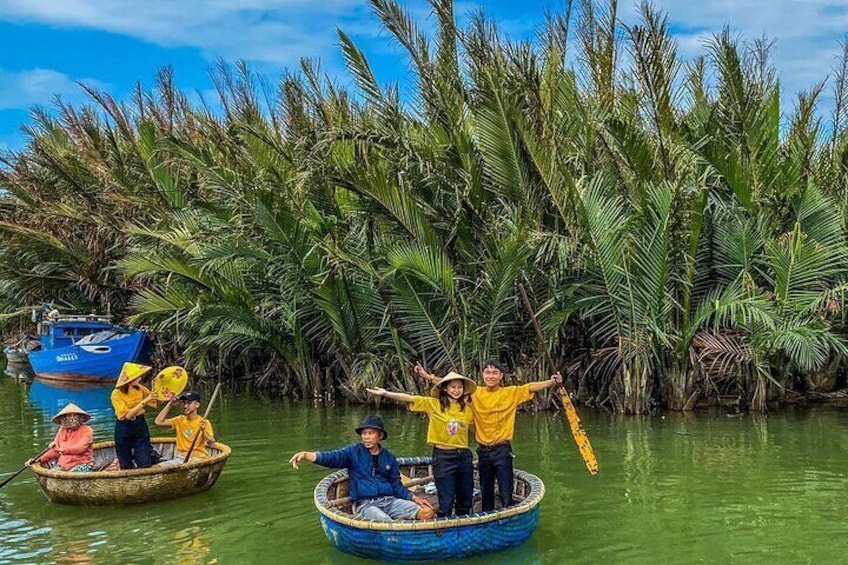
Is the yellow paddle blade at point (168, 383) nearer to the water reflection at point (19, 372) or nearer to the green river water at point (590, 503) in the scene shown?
the green river water at point (590, 503)

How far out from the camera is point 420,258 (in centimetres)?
1273

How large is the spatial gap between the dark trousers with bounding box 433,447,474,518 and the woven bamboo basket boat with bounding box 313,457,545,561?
1.93 feet

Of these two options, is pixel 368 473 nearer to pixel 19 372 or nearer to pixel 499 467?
pixel 499 467

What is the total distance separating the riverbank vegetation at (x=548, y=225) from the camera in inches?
496

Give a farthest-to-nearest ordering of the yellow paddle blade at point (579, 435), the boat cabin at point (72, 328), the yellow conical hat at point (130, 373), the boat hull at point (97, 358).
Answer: the boat cabin at point (72, 328), the boat hull at point (97, 358), the yellow conical hat at point (130, 373), the yellow paddle blade at point (579, 435)

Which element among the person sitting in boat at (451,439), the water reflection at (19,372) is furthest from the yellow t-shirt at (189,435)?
the water reflection at (19,372)

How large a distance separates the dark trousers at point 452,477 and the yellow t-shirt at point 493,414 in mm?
243

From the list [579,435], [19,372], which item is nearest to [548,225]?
[579,435]

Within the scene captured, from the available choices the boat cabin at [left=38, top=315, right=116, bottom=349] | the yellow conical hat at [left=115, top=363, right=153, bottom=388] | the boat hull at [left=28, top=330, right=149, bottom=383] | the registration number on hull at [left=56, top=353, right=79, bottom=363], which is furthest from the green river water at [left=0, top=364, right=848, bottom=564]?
the boat cabin at [left=38, top=315, right=116, bottom=349]

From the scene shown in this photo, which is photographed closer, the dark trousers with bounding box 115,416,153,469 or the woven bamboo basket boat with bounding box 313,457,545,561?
the woven bamboo basket boat with bounding box 313,457,545,561

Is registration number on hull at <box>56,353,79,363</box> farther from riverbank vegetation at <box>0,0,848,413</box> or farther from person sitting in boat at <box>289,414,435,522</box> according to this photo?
person sitting in boat at <box>289,414,435,522</box>

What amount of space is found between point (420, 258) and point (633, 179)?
3635 millimetres

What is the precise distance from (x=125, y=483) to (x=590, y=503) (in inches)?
186

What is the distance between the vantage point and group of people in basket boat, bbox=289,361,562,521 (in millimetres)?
7242
